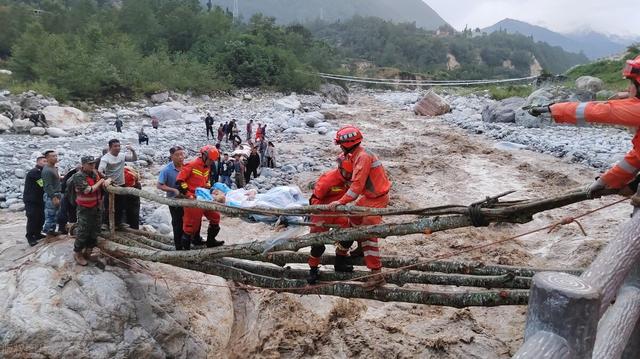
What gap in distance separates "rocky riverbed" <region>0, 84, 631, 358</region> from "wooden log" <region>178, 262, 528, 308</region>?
684 millimetres

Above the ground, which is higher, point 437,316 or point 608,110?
point 608,110

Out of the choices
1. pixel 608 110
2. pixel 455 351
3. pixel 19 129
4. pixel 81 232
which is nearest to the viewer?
pixel 608 110

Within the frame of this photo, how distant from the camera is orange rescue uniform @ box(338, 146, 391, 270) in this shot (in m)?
4.03

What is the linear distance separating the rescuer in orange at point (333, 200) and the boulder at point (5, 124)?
16138mm

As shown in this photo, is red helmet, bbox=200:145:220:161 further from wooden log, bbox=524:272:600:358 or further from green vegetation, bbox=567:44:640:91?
green vegetation, bbox=567:44:640:91

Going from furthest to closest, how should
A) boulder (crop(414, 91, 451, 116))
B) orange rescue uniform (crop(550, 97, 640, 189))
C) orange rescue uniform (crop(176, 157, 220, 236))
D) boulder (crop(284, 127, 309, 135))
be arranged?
boulder (crop(414, 91, 451, 116))
boulder (crop(284, 127, 309, 135))
orange rescue uniform (crop(176, 157, 220, 236))
orange rescue uniform (crop(550, 97, 640, 189))

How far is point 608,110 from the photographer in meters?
2.60

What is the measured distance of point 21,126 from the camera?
16609 mm

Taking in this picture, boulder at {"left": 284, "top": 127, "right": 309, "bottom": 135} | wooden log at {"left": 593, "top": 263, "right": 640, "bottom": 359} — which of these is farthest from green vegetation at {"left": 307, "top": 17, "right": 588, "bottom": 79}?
wooden log at {"left": 593, "top": 263, "right": 640, "bottom": 359}

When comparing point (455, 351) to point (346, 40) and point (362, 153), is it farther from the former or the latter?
point (346, 40)

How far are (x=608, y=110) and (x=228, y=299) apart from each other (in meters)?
4.73

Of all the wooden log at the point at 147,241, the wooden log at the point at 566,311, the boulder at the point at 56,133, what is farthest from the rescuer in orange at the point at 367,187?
the boulder at the point at 56,133

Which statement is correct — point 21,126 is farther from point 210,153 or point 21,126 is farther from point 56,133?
point 210,153

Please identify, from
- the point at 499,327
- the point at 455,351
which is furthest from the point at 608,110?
the point at 499,327
